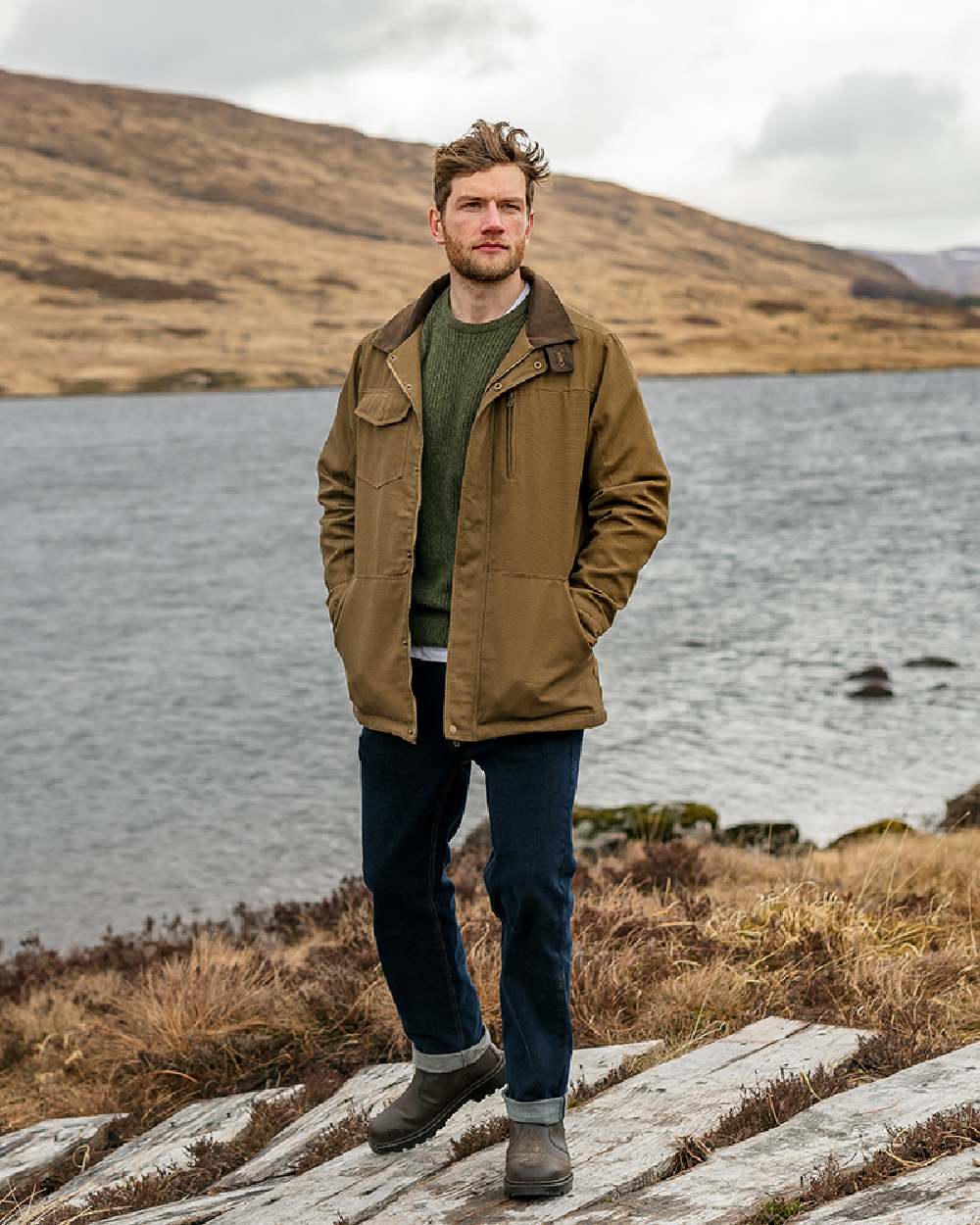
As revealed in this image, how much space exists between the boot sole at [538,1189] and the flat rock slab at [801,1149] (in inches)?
5.1

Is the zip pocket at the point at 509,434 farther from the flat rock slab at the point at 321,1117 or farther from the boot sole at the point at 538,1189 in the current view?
the flat rock slab at the point at 321,1117

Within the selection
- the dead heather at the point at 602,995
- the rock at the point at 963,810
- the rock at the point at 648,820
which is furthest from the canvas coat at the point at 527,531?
the rock at the point at 963,810

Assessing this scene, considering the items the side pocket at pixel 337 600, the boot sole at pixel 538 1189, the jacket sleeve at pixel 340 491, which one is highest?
the jacket sleeve at pixel 340 491

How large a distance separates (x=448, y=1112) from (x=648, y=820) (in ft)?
25.3

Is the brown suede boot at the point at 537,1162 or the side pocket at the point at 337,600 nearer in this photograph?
the brown suede boot at the point at 537,1162

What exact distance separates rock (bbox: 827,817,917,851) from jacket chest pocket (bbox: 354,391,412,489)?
303 inches

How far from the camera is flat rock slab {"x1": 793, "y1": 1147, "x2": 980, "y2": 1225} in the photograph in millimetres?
3387

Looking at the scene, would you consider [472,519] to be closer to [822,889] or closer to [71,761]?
[822,889]

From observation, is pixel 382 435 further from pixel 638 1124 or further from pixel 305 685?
pixel 305 685

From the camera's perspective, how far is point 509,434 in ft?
13.0

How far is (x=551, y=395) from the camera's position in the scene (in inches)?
156

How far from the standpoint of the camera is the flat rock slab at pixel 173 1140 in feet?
16.5

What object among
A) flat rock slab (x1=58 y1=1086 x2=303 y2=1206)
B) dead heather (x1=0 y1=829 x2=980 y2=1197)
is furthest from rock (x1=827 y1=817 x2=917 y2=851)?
→ flat rock slab (x1=58 y1=1086 x2=303 y2=1206)

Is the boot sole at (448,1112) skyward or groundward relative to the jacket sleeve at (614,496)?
groundward
